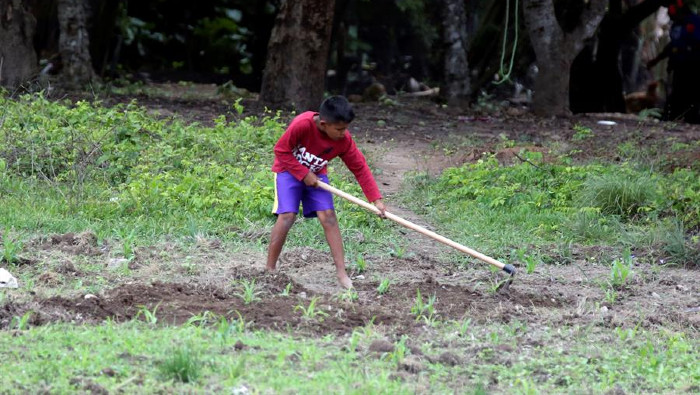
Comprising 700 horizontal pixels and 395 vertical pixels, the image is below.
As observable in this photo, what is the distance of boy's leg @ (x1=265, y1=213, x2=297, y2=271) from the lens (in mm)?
6723

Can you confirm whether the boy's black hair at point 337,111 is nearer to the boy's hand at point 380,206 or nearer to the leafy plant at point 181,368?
the boy's hand at point 380,206

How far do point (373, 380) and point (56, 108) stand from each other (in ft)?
25.2

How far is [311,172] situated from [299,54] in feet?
24.9

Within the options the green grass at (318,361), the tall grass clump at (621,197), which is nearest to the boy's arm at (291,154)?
the green grass at (318,361)

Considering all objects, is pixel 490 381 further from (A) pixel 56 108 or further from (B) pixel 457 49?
(B) pixel 457 49

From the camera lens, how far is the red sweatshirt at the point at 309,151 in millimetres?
6547

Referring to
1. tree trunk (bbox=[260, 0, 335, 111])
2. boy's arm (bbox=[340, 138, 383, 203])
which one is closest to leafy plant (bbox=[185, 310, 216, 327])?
boy's arm (bbox=[340, 138, 383, 203])

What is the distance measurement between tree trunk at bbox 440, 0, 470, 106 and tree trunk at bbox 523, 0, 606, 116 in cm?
108

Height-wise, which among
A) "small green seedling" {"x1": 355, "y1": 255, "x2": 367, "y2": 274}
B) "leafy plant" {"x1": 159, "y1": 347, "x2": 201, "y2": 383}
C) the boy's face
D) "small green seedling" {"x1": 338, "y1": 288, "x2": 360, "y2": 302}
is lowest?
"small green seedling" {"x1": 355, "y1": 255, "x2": 367, "y2": 274}

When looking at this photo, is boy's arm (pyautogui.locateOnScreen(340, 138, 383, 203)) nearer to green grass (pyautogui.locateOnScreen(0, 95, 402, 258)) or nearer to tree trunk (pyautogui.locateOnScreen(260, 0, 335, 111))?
green grass (pyautogui.locateOnScreen(0, 95, 402, 258))

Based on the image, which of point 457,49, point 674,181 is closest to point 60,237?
point 674,181

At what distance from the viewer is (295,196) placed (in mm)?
6703

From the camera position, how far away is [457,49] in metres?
15.7

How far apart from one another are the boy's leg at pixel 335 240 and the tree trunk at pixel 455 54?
9.41m
